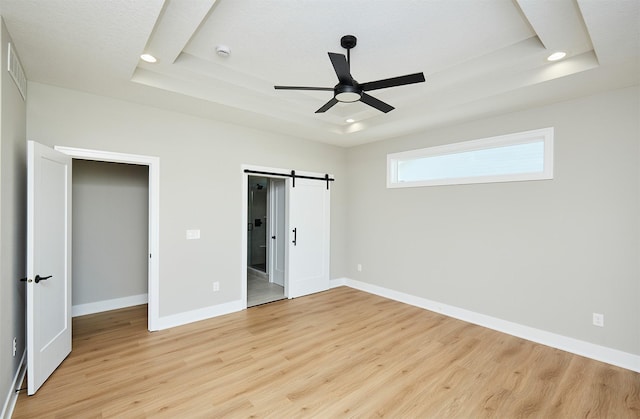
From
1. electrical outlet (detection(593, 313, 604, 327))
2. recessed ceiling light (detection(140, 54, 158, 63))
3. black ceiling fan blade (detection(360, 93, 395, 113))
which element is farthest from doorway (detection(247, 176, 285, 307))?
electrical outlet (detection(593, 313, 604, 327))

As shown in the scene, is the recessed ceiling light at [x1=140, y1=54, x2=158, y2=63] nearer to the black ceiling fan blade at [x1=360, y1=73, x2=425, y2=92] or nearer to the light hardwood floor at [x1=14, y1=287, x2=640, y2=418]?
the black ceiling fan blade at [x1=360, y1=73, x2=425, y2=92]

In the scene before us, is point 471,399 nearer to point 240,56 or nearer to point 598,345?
point 598,345

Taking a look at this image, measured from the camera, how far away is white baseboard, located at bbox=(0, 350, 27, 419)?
204 cm

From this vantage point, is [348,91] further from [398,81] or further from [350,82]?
[398,81]

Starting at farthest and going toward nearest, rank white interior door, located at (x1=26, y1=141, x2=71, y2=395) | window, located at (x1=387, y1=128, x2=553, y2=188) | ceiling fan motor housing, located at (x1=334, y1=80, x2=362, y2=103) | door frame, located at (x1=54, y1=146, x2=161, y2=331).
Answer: door frame, located at (x1=54, y1=146, x2=161, y2=331)
window, located at (x1=387, y1=128, x2=553, y2=188)
ceiling fan motor housing, located at (x1=334, y1=80, x2=362, y2=103)
white interior door, located at (x1=26, y1=141, x2=71, y2=395)

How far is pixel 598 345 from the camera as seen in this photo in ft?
9.87

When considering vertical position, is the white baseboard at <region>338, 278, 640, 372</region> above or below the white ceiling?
below

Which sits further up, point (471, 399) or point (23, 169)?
point (23, 169)

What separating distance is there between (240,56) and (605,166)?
384cm

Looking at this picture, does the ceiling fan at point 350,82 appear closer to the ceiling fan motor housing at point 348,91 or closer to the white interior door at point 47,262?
the ceiling fan motor housing at point 348,91

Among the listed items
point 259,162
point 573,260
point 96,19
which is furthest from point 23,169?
point 573,260

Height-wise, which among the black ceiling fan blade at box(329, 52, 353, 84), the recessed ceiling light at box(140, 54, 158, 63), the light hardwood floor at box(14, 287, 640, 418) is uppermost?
the recessed ceiling light at box(140, 54, 158, 63)

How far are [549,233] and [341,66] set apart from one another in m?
3.00

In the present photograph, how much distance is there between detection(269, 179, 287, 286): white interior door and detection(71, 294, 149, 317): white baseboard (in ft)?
7.47
